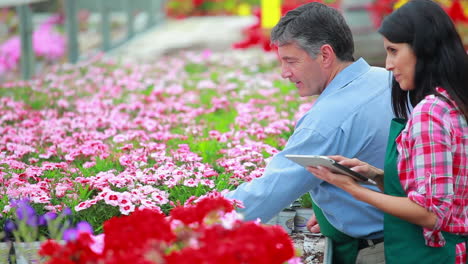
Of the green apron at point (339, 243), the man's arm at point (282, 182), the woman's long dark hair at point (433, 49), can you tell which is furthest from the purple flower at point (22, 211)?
the woman's long dark hair at point (433, 49)

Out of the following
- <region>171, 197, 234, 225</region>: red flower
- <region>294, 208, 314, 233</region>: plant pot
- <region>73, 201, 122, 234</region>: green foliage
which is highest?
<region>171, 197, 234, 225</region>: red flower

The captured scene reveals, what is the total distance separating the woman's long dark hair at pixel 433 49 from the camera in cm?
237

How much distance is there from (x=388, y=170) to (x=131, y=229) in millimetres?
1040

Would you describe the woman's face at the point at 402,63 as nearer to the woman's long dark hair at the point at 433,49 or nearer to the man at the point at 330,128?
the woman's long dark hair at the point at 433,49

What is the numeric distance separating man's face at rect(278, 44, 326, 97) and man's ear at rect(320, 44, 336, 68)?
0.06 feet

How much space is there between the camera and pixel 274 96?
627cm

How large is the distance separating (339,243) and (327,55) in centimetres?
86

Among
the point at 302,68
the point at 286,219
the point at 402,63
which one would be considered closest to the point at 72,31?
the point at 286,219

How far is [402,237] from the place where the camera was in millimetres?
2514

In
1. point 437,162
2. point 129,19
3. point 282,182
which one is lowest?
point 129,19

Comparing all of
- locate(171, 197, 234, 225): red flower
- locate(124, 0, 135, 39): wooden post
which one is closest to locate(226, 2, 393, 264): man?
locate(171, 197, 234, 225): red flower

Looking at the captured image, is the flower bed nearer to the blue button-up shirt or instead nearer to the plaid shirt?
the blue button-up shirt

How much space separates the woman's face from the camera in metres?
2.43

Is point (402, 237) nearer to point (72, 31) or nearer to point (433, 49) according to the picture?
point (433, 49)
